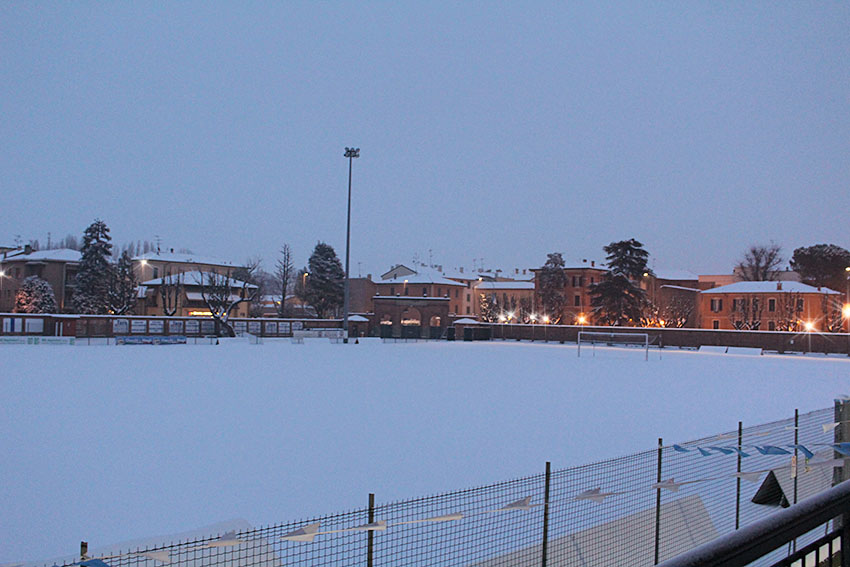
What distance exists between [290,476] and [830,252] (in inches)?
3176

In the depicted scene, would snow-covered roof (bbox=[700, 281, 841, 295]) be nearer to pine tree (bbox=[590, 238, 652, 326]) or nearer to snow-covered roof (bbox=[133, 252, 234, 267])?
pine tree (bbox=[590, 238, 652, 326])

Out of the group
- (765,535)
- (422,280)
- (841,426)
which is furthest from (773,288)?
(765,535)

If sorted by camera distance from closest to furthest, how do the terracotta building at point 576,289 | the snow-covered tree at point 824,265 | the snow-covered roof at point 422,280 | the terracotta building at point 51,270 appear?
the terracotta building at point 51,270, the snow-covered tree at point 824,265, the terracotta building at point 576,289, the snow-covered roof at point 422,280

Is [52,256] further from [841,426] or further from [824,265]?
[824,265]

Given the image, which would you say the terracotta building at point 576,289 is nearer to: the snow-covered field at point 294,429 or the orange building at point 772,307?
the orange building at point 772,307

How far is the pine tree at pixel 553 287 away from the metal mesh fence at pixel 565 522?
215 feet

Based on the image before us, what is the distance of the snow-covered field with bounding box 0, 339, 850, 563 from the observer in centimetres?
771

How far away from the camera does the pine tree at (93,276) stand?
58781mm

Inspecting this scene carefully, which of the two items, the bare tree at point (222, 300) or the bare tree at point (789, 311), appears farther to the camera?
the bare tree at point (789, 311)

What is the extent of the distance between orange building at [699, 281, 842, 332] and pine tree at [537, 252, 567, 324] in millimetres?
14826

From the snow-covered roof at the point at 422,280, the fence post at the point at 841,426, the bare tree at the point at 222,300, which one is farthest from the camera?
the snow-covered roof at the point at 422,280

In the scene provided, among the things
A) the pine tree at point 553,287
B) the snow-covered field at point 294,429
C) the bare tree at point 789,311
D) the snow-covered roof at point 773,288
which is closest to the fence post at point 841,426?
the snow-covered field at point 294,429

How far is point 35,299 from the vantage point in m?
56.8

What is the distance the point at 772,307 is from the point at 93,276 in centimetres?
6134
